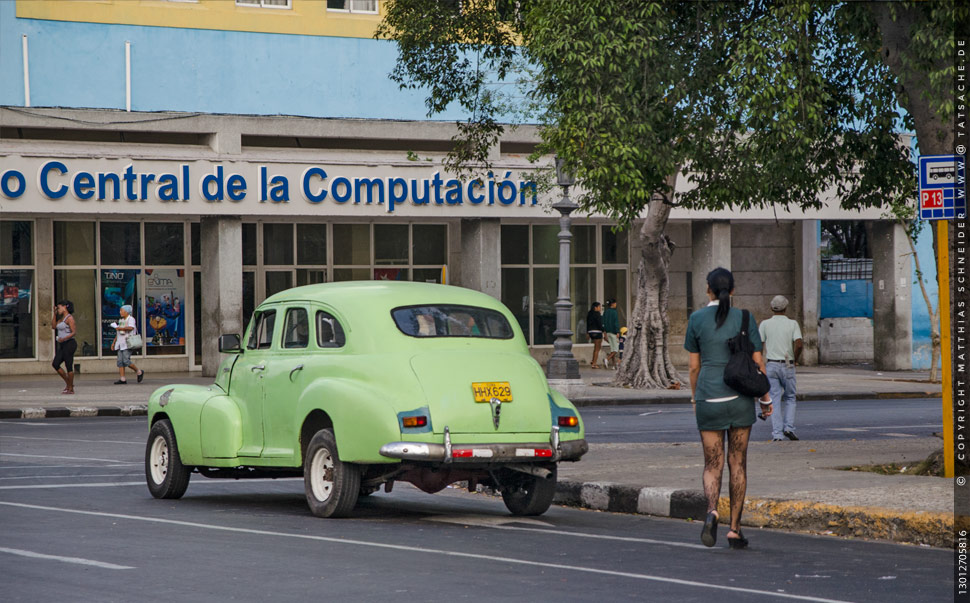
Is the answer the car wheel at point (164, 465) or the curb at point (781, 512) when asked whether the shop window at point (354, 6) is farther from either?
the curb at point (781, 512)

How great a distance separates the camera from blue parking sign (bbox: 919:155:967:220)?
11.3 m

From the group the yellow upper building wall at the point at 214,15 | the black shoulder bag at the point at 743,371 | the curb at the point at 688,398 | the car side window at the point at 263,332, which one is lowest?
the curb at the point at 688,398

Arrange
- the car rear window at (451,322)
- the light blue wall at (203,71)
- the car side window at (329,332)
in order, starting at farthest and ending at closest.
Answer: the light blue wall at (203,71) < the car side window at (329,332) < the car rear window at (451,322)

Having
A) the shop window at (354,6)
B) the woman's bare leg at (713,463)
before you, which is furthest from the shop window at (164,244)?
the woman's bare leg at (713,463)

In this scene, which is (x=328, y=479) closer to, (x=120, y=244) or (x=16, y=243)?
(x=16, y=243)

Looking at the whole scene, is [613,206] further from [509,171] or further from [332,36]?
[332,36]

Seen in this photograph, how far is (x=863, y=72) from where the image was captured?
45.9ft

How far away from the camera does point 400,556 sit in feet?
28.6

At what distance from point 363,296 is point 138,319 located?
73.4 feet

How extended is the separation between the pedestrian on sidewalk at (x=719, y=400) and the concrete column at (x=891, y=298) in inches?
1061

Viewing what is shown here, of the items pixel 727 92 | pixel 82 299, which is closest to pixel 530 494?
pixel 727 92

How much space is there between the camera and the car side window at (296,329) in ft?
37.1

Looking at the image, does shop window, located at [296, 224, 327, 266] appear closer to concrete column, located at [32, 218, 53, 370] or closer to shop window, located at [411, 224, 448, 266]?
shop window, located at [411, 224, 448, 266]

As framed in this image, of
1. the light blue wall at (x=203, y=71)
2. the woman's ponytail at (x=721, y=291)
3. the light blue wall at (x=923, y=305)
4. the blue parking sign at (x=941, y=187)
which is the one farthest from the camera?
the light blue wall at (x=923, y=305)
